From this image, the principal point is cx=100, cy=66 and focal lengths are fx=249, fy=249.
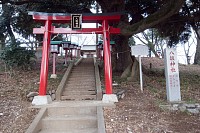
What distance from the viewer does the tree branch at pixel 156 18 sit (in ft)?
26.1

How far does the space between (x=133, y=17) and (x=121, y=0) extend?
1.64 metres

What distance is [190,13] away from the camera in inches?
420

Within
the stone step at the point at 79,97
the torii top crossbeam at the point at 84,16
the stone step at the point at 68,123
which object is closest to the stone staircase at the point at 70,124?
the stone step at the point at 68,123

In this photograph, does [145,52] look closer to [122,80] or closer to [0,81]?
[122,80]

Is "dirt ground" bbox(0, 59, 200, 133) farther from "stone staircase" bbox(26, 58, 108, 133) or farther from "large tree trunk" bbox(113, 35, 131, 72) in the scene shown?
"large tree trunk" bbox(113, 35, 131, 72)

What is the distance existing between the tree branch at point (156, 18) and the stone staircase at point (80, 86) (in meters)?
2.31

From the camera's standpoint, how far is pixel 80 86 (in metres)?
8.94

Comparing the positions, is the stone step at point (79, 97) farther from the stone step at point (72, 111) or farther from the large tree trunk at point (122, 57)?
the large tree trunk at point (122, 57)

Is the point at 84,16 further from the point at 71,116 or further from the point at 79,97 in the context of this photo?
the point at 71,116

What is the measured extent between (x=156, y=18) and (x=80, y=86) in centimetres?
355

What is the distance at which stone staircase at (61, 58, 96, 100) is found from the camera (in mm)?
8008

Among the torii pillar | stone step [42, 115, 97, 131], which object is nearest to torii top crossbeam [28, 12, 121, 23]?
the torii pillar

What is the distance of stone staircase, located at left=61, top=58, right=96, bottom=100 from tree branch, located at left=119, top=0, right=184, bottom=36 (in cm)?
231

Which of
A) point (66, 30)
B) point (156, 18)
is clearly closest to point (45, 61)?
point (66, 30)
